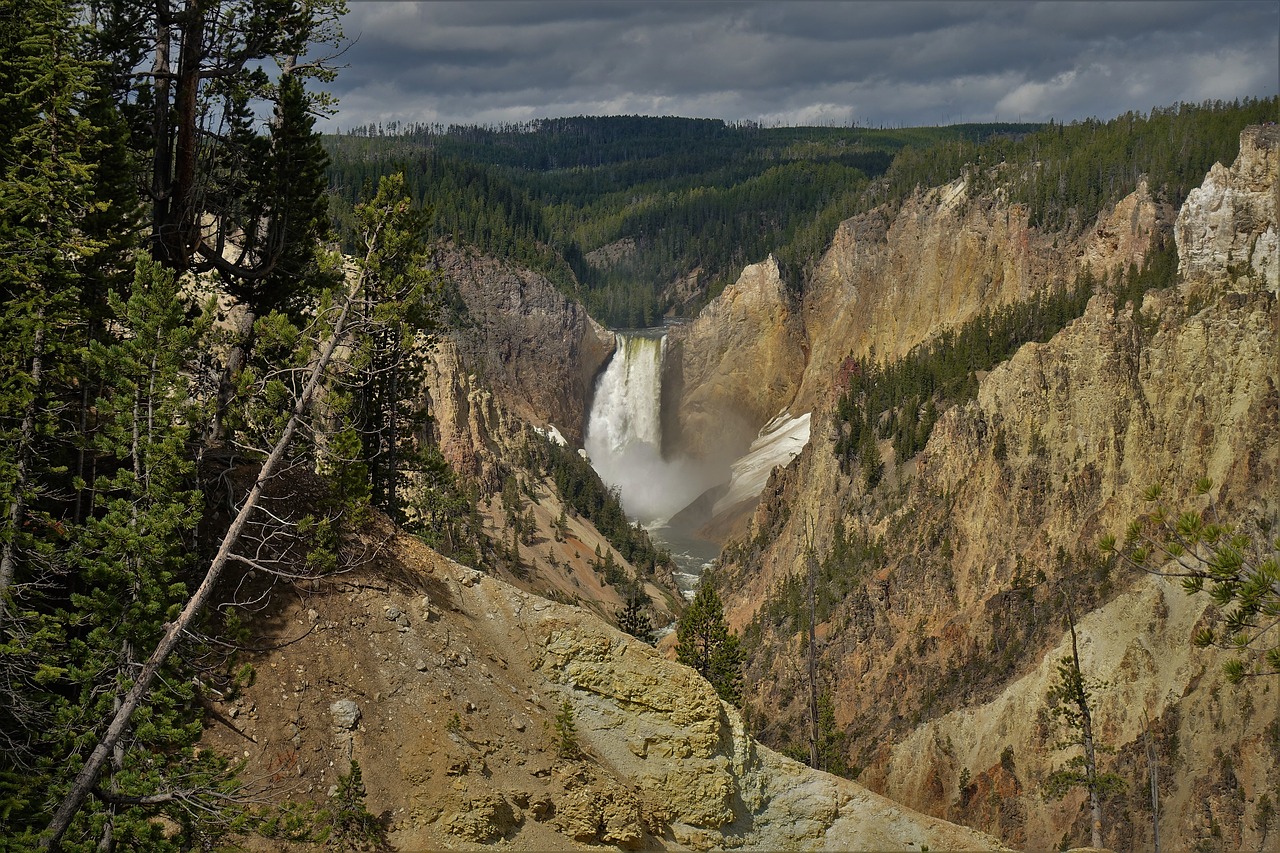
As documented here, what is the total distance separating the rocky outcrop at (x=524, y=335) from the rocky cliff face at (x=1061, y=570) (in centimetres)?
3939

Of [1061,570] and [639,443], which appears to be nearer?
[1061,570]

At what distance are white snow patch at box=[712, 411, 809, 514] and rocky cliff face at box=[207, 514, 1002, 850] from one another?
8653 centimetres

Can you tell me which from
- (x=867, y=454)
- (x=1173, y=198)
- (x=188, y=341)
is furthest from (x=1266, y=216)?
(x=188, y=341)

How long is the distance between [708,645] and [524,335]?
76836mm

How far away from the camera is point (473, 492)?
236ft

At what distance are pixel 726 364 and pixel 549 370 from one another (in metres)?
21.7

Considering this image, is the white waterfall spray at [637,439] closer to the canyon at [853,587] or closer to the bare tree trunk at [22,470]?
the canyon at [853,587]

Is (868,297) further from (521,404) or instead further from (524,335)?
(521,404)

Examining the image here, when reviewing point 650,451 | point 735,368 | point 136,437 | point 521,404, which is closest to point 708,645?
point 136,437

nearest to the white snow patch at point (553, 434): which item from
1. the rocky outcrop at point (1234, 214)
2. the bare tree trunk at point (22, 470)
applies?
the rocky outcrop at point (1234, 214)

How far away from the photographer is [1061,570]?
52.5 meters

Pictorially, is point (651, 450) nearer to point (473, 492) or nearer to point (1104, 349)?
point (473, 492)

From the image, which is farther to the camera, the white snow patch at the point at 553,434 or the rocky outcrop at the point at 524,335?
the rocky outcrop at the point at 524,335

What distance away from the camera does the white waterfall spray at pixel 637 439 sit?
4665 inches
